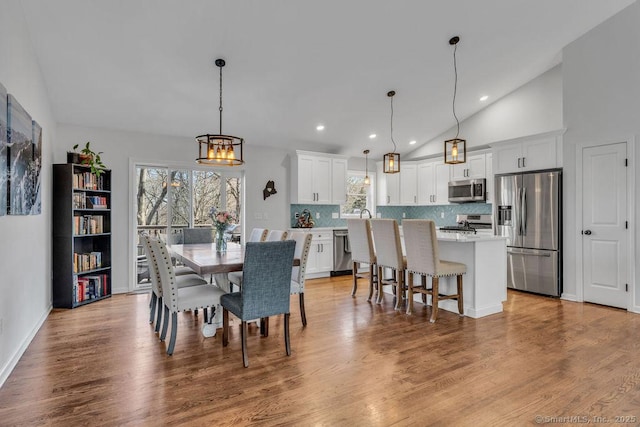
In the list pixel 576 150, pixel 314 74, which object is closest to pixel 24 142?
pixel 314 74

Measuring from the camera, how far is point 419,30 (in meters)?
4.09

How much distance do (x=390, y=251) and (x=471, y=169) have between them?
114 inches

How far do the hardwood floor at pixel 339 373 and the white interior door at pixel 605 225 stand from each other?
2.04 feet

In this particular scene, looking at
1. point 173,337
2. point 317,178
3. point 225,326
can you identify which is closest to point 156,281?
point 173,337

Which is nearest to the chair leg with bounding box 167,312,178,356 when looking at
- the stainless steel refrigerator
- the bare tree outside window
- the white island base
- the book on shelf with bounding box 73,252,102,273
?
the book on shelf with bounding box 73,252,102,273

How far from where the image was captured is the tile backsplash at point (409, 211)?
6.55 m

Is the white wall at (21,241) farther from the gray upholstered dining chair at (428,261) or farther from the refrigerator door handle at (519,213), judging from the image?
the refrigerator door handle at (519,213)

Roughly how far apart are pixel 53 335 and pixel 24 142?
1.82 m

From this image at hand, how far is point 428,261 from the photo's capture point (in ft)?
12.6

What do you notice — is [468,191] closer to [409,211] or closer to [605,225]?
[409,211]

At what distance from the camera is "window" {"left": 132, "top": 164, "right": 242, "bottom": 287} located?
5422mm

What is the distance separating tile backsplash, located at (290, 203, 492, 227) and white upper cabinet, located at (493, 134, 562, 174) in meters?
0.96

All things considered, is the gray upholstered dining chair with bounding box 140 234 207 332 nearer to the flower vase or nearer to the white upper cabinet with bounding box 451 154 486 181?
the flower vase

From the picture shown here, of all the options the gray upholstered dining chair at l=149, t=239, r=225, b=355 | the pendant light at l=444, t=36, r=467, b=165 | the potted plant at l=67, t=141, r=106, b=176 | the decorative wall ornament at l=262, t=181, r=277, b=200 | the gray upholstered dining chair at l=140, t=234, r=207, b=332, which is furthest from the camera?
the decorative wall ornament at l=262, t=181, r=277, b=200
